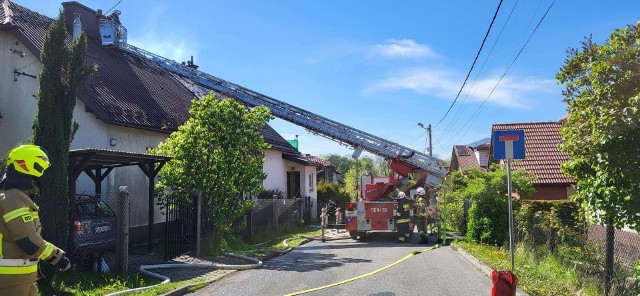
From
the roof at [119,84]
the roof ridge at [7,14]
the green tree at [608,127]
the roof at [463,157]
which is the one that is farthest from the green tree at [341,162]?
the green tree at [608,127]

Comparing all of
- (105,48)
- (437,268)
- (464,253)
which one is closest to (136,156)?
(437,268)

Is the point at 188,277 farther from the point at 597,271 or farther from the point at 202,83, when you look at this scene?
the point at 202,83

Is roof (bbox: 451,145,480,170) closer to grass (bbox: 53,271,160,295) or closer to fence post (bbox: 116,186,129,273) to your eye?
fence post (bbox: 116,186,129,273)

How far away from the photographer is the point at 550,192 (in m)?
22.2

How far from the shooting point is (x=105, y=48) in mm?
21031

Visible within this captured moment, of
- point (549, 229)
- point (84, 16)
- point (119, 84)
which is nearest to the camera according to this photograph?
point (549, 229)

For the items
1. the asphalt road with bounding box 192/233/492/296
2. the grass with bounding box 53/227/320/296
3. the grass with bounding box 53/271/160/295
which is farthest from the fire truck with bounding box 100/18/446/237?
the grass with bounding box 53/271/160/295

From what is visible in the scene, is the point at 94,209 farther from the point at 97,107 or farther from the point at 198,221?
the point at 97,107

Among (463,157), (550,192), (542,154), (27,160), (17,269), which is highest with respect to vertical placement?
(463,157)

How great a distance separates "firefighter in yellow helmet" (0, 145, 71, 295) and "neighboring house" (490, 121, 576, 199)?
19.2 meters

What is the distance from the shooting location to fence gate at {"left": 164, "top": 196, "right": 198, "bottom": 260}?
11.9 metres

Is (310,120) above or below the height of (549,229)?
above

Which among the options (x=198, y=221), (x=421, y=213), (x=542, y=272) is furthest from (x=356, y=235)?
(x=542, y=272)

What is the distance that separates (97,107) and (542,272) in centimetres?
1147
